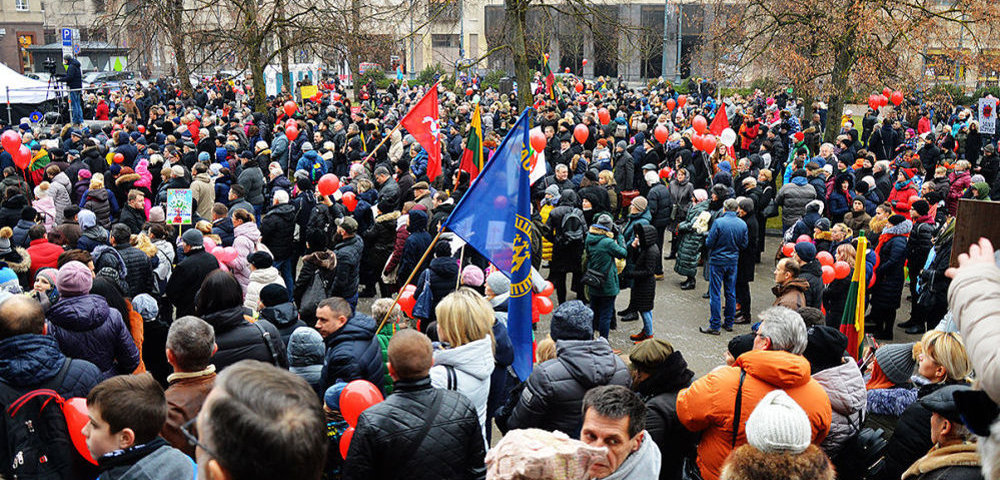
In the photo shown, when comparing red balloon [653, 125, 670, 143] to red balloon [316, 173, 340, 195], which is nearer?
red balloon [316, 173, 340, 195]

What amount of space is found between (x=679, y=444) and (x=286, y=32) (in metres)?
19.7

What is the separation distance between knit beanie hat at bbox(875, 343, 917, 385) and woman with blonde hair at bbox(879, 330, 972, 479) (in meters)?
0.37

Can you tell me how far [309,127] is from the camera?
18641mm

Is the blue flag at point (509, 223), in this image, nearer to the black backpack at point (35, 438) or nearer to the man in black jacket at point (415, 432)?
the man in black jacket at point (415, 432)

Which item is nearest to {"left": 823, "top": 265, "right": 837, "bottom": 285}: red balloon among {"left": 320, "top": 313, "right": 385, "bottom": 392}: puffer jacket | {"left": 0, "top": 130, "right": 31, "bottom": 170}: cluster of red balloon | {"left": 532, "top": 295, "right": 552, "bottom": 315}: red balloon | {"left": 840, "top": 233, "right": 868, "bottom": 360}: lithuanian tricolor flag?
{"left": 840, "top": 233, "right": 868, "bottom": 360}: lithuanian tricolor flag

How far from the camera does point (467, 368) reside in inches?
177

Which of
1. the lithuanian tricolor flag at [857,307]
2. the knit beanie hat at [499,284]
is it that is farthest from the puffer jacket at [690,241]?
the knit beanie hat at [499,284]

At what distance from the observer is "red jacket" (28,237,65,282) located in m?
7.66

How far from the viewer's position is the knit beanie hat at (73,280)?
5445 mm

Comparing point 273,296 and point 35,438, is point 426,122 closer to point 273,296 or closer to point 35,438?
point 273,296

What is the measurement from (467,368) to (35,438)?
2.15m

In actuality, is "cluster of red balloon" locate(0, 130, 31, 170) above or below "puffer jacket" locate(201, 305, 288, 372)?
above

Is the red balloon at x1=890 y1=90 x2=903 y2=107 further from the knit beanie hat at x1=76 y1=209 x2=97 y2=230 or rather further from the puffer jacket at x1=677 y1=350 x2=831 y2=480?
the puffer jacket at x1=677 y1=350 x2=831 y2=480

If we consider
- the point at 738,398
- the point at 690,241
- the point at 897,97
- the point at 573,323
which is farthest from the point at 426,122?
the point at 897,97
